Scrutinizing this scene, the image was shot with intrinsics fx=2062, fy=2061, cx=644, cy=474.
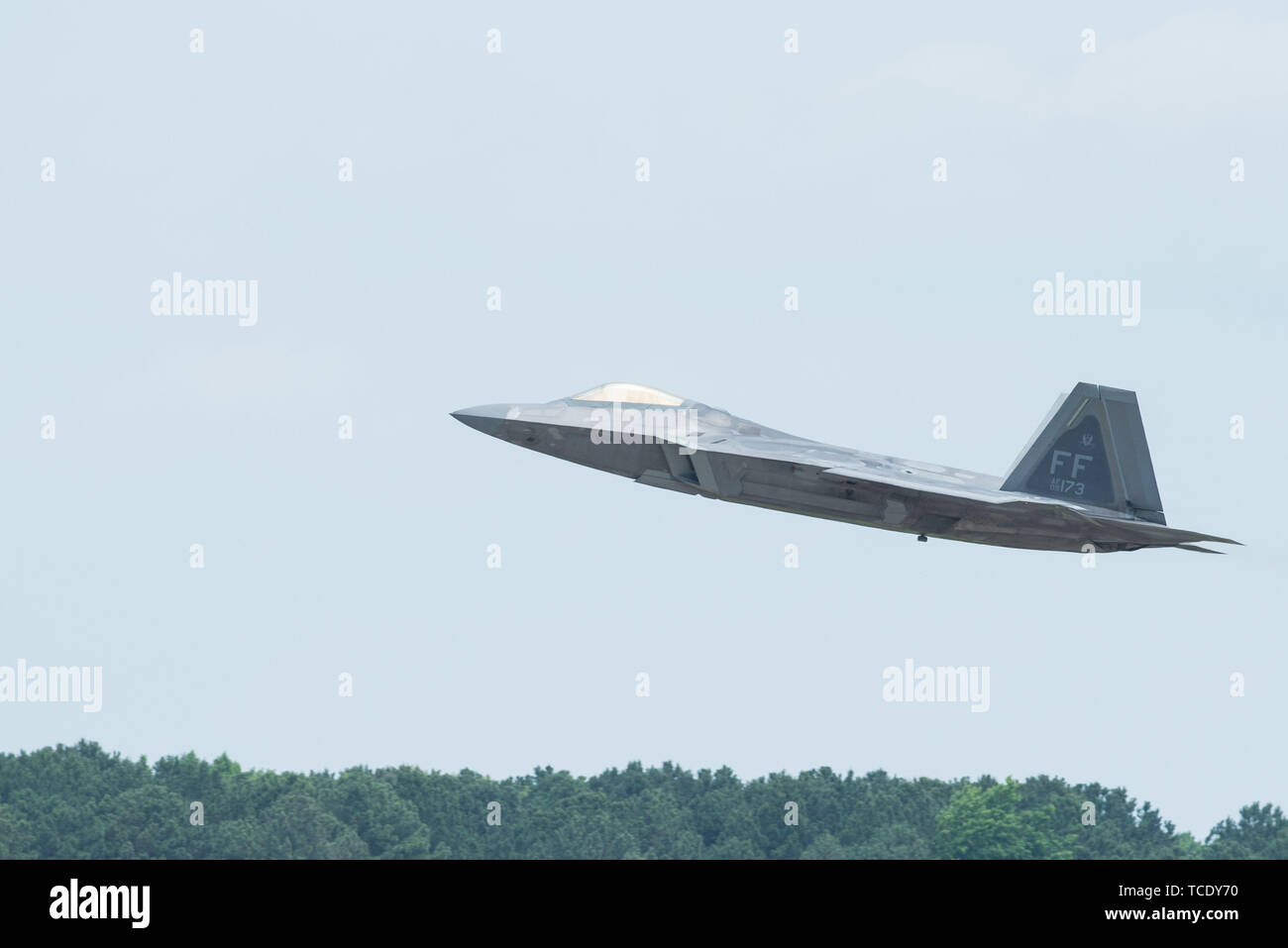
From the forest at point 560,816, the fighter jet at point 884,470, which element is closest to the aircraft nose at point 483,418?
the fighter jet at point 884,470

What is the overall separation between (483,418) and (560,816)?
13978 cm

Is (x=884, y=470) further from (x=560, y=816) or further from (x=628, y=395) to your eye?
(x=560, y=816)

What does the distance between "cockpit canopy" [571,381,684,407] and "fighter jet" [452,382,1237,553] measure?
4 cm

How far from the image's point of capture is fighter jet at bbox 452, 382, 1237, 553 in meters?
45.4

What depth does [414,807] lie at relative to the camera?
7347 inches

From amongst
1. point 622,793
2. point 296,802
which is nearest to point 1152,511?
point 296,802

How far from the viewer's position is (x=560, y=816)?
598ft

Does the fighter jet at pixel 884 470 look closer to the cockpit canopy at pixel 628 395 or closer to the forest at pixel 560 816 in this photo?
the cockpit canopy at pixel 628 395

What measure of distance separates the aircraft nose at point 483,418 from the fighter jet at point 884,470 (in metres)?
0.02

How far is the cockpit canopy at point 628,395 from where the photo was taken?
47625 mm

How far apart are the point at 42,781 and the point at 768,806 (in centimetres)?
6639

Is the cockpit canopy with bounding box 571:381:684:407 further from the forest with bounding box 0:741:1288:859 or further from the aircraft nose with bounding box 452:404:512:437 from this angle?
the forest with bounding box 0:741:1288:859

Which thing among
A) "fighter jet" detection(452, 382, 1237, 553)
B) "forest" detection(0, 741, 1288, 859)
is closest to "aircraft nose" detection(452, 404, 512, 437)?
"fighter jet" detection(452, 382, 1237, 553)
